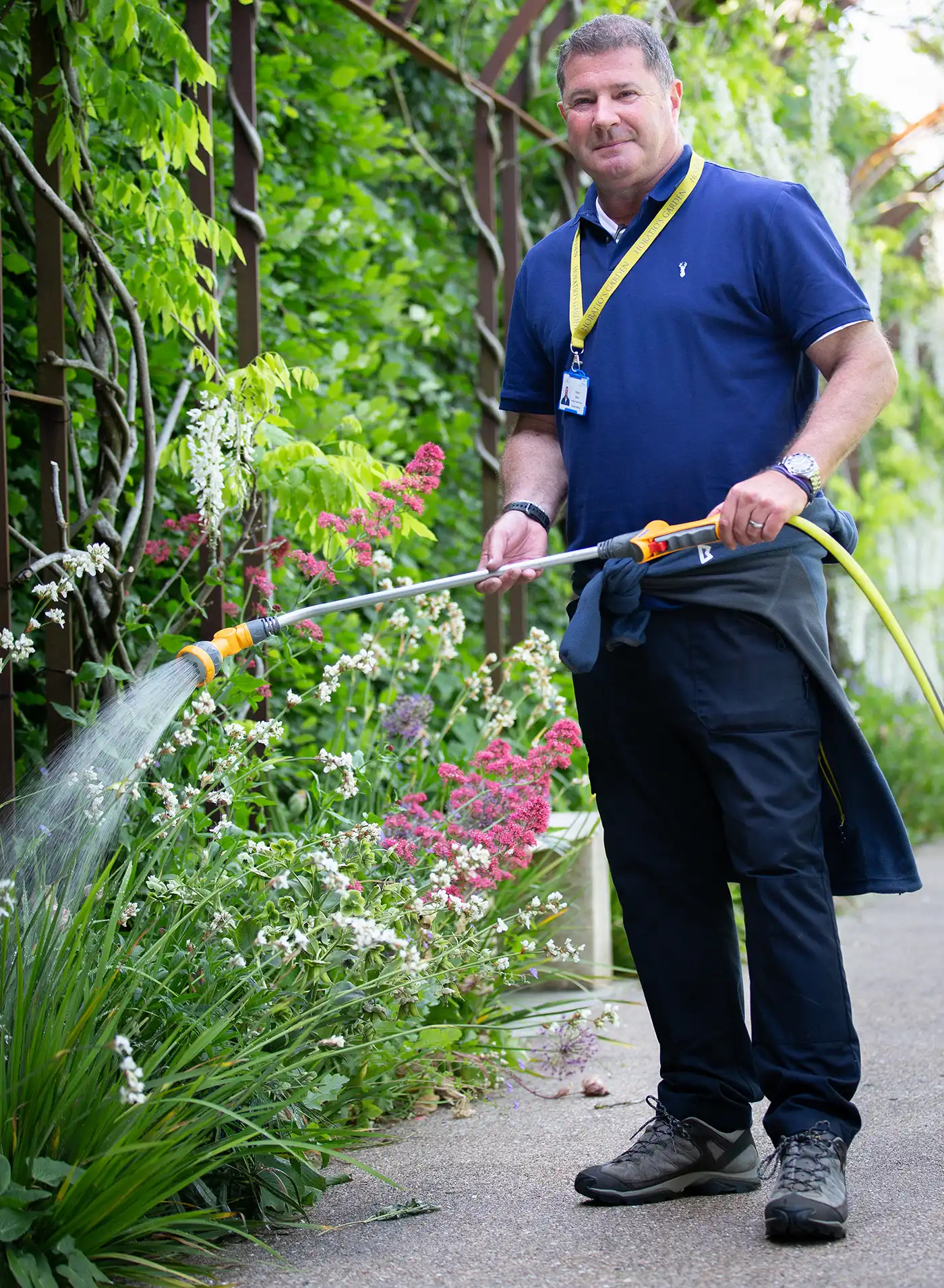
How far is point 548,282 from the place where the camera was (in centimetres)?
263

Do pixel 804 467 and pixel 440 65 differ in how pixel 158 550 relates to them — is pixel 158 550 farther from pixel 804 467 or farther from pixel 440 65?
pixel 440 65

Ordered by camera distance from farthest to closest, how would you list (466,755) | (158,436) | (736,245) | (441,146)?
(441,146), (466,755), (158,436), (736,245)

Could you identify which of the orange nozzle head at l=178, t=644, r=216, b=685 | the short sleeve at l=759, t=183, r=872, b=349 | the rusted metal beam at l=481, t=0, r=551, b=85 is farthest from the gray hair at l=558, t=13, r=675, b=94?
the rusted metal beam at l=481, t=0, r=551, b=85

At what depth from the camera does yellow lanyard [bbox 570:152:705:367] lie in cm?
248

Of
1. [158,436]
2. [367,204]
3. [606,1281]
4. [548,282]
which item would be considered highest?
[367,204]

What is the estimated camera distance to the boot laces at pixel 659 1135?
2.44 meters

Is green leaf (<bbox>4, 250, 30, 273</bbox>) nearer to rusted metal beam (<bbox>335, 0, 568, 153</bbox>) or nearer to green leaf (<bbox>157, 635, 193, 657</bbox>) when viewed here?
green leaf (<bbox>157, 635, 193, 657</bbox>)

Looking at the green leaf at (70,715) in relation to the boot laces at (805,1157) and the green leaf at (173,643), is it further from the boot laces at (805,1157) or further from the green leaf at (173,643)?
the boot laces at (805,1157)

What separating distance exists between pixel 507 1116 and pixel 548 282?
5.62 feet

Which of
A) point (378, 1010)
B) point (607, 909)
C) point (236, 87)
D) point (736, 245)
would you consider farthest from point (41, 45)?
point (607, 909)

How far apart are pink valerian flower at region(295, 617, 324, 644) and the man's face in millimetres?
1062

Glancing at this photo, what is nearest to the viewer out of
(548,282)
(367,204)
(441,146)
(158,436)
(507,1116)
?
(548,282)

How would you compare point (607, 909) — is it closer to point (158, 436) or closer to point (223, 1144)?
point (158, 436)

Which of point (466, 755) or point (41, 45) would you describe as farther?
point (466, 755)
